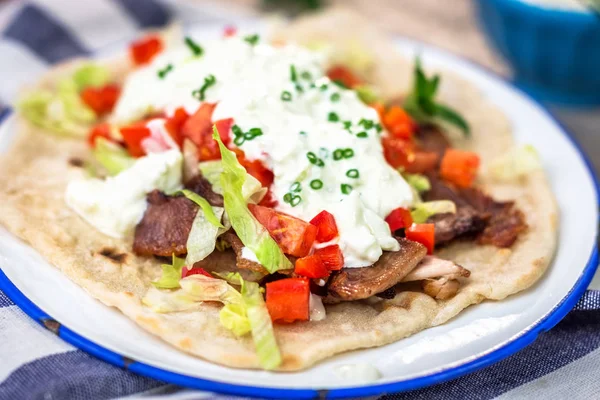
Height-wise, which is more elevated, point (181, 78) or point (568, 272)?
point (181, 78)

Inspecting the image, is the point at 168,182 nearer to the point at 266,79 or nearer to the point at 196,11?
the point at 266,79

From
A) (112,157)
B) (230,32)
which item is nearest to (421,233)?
(112,157)

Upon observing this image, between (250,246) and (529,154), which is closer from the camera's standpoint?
(250,246)

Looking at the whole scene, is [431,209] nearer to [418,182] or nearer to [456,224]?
[456,224]

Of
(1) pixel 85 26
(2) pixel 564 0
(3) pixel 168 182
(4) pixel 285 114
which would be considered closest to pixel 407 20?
(2) pixel 564 0

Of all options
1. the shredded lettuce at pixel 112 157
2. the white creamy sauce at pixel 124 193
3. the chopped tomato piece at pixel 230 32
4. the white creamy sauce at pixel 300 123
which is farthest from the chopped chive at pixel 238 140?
the chopped tomato piece at pixel 230 32
